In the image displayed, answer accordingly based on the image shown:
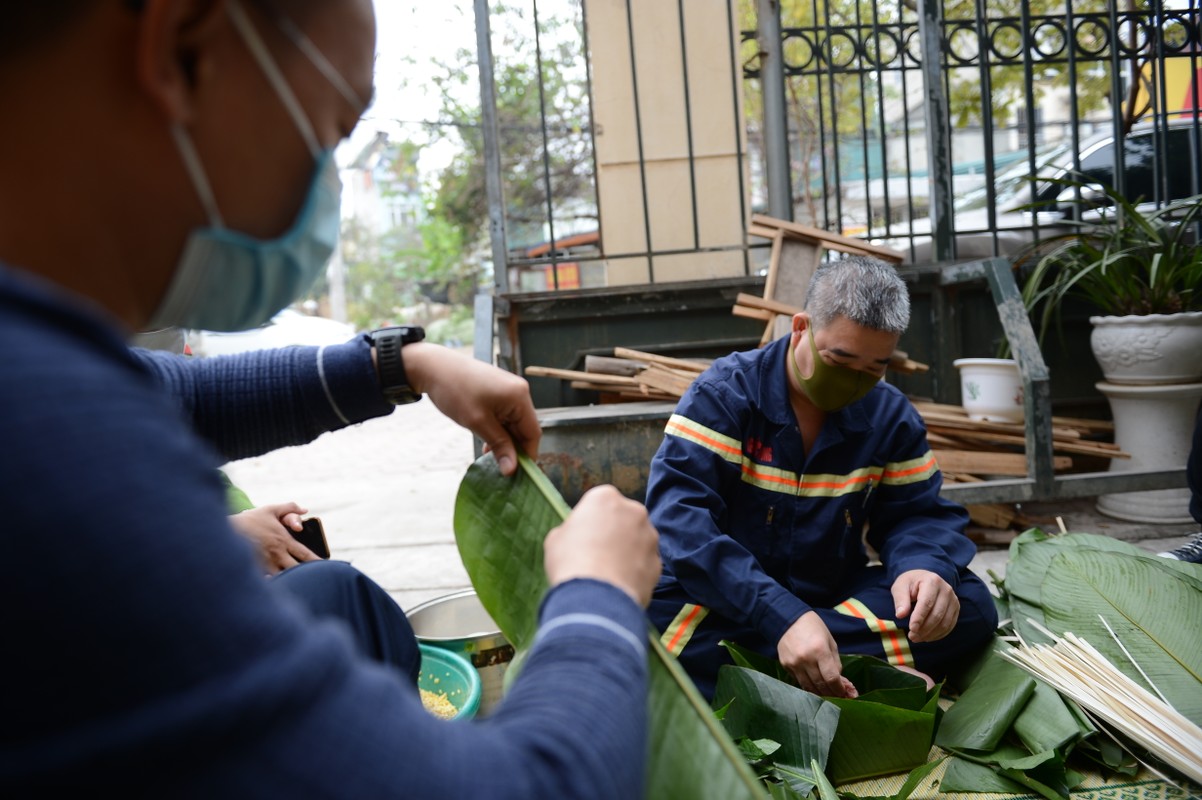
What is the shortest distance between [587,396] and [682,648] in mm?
2442

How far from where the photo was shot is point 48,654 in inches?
19.9

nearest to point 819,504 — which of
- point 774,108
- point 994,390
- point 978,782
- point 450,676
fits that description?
point 978,782

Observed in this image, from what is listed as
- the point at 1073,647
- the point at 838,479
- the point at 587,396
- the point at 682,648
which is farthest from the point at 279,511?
the point at 587,396

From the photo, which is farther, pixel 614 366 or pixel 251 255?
pixel 614 366


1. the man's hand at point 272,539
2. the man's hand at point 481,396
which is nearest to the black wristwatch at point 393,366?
the man's hand at point 481,396

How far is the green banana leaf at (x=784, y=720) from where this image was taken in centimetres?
181

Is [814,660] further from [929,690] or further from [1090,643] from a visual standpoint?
[1090,643]

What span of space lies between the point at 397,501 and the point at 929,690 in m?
4.79

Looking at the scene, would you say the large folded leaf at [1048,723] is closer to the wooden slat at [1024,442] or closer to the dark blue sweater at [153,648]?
the dark blue sweater at [153,648]

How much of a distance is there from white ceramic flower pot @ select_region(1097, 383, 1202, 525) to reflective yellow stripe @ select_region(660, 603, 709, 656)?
2.70 m

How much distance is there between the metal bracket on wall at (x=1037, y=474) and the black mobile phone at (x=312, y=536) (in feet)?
8.99

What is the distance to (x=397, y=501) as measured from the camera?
20.6 ft

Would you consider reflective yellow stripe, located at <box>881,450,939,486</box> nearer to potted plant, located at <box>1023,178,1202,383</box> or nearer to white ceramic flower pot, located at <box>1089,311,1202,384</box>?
potted plant, located at <box>1023,178,1202,383</box>

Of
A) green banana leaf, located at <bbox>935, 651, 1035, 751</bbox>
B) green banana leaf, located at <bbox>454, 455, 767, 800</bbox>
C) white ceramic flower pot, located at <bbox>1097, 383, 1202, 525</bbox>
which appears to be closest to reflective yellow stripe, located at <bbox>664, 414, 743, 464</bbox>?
green banana leaf, located at <bbox>935, 651, 1035, 751</bbox>
